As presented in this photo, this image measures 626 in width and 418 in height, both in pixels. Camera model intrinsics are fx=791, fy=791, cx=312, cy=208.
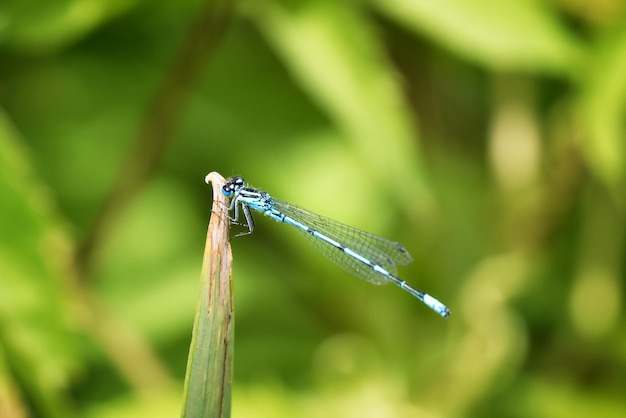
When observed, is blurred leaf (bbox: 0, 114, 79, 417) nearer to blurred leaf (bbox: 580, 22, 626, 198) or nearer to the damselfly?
the damselfly

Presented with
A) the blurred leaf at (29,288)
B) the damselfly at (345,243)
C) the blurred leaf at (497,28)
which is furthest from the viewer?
the damselfly at (345,243)

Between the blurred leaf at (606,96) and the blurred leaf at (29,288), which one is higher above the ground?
the blurred leaf at (606,96)

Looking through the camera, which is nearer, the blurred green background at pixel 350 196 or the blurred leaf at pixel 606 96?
the blurred leaf at pixel 606 96

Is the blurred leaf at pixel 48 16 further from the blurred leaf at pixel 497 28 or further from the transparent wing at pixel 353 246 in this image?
the transparent wing at pixel 353 246

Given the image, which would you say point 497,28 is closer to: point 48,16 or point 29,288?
point 48,16

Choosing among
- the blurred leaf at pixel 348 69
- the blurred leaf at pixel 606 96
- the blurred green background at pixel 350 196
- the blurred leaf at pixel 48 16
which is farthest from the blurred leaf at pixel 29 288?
the blurred leaf at pixel 606 96

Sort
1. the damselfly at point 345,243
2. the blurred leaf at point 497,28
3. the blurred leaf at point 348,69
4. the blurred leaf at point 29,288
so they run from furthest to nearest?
1. the damselfly at point 345,243
2. the blurred leaf at point 497,28
3. the blurred leaf at point 348,69
4. the blurred leaf at point 29,288

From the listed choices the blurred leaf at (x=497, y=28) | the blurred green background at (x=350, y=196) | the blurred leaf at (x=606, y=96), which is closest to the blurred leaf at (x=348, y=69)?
the blurred green background at (x=350, y=196)

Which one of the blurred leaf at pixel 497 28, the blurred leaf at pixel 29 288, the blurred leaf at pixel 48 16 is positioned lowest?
the blurred leaf at pixel 29 288
